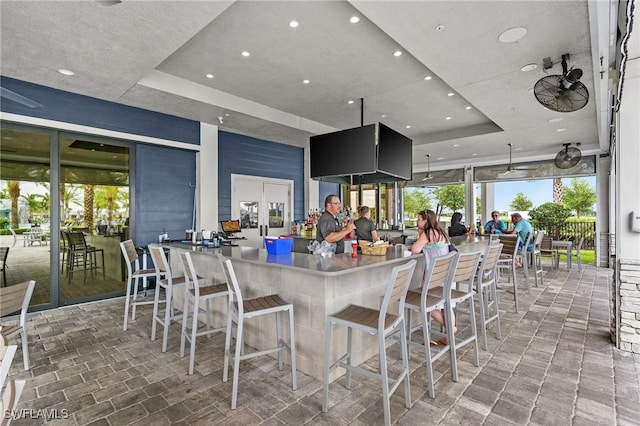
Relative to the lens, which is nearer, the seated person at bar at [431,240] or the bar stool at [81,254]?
the seated person at bar at [431,240]

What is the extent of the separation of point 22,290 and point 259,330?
1955 millimetres

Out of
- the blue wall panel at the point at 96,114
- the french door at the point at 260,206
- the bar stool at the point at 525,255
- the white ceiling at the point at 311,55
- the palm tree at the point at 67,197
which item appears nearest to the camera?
the white ceiling at the point at 311,55

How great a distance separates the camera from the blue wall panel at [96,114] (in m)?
4.12

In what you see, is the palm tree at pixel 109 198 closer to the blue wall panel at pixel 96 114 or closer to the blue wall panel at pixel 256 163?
the blue wall panel at pixel 96 114

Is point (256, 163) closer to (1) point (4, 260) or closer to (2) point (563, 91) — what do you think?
(1) point (4, 260)

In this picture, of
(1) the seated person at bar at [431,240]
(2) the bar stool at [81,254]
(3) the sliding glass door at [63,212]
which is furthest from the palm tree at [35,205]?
(1) the seated person at bar at [431,240]

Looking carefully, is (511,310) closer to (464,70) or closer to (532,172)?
(464,70)

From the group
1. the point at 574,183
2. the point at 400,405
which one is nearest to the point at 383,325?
the point at 400,405

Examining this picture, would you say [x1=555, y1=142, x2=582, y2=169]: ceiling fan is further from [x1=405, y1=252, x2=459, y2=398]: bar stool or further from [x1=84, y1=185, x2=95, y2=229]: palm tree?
[x1=84, y1=185, x2=95, y2=229]: palm tree

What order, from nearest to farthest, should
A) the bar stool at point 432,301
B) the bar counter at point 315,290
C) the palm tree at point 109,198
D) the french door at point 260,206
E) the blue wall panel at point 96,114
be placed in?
the bar stool at point 432,301 < the bar counter at point 315,290 < the blue wall panel at point 96,114 < the palm tree at point 109,198 < the french door at point 260,206

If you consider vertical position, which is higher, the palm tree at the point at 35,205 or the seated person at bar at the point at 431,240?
the palm tree at the point at 35,205

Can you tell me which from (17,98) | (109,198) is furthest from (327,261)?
(17,98)

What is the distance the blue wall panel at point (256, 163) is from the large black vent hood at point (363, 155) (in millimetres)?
2588

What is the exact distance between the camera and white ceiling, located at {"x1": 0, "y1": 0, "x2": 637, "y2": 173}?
274 cm
